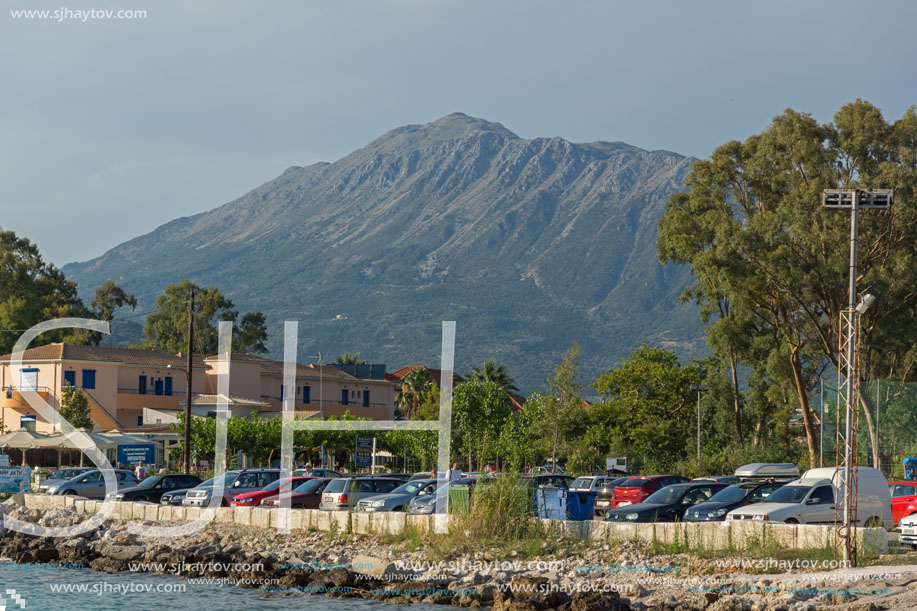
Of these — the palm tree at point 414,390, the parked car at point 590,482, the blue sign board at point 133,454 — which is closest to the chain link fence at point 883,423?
the parked car at point 590,482

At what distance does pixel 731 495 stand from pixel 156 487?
20774 mm

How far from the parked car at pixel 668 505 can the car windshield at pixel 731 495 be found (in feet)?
1.87

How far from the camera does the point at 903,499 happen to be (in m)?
28.2

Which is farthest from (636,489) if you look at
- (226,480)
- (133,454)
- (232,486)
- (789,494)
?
(133,454)

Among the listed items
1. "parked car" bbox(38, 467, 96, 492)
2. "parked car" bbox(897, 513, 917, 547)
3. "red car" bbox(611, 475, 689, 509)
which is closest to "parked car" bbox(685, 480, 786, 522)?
"parked car" bbox(897, 513, 917, 547)

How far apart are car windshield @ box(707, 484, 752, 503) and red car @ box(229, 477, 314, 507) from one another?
1341cm

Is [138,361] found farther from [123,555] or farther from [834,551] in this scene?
[834,551]

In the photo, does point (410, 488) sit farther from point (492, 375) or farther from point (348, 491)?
point (492, 375)

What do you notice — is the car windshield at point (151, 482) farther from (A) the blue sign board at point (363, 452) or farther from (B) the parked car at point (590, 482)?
(B) the parked car at point (590, 482)

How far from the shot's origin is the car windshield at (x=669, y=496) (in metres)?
27.7

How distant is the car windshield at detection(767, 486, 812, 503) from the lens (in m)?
24.7

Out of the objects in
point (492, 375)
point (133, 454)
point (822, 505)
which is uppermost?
point (492, 375)

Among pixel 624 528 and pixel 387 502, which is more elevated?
pixel 624 528

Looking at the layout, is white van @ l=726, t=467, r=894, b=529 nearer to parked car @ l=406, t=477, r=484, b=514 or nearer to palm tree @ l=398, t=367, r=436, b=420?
parked car @ l=406, t=477, r=484, b=514
